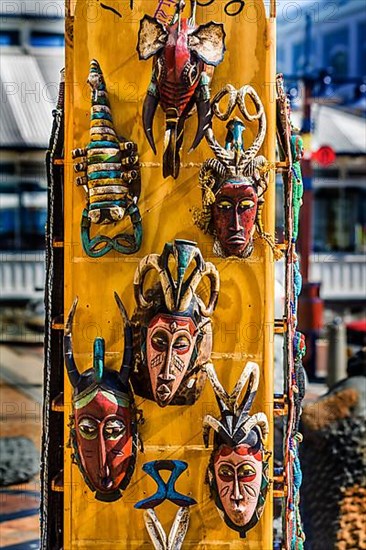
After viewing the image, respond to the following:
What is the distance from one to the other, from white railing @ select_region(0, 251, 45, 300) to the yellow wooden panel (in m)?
13.1

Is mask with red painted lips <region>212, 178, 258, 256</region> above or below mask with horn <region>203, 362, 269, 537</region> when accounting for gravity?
above

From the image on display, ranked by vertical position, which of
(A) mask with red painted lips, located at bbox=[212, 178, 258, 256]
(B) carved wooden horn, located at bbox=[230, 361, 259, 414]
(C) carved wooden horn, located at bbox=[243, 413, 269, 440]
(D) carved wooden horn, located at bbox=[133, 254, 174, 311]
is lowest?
(C) carved wooden horn, located at bbox=[243, 413, 269, 440]

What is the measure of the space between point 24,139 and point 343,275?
6.44 metres

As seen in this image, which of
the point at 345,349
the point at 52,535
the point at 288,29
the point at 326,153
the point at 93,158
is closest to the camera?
the point at 93,158

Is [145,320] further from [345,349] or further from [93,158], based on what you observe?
[345,349]

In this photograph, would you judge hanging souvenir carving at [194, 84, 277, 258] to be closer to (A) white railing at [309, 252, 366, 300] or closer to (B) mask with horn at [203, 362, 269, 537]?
(B) mask with horn at [203, 362, 269, 537]

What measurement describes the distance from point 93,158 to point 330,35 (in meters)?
28.2

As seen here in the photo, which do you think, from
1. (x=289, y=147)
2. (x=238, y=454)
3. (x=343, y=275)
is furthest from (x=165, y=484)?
(x=343, y=275)

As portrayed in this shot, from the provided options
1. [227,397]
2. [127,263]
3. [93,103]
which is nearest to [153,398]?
[227,397]

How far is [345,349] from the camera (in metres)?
12.7

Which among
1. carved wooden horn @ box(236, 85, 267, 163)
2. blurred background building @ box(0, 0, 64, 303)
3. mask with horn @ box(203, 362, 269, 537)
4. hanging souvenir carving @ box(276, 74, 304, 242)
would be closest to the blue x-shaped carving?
mask with horn @ box(203, 362, 269, 537)

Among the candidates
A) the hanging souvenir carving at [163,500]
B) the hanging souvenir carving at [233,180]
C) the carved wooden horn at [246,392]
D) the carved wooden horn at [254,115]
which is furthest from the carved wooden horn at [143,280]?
the hanging souvenir carving at [163,500]

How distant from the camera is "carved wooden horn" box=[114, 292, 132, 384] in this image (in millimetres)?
3531

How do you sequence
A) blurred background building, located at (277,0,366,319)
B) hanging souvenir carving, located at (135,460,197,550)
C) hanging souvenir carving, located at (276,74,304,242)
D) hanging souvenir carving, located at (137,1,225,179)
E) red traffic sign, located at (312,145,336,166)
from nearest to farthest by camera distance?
hanging souvenir carving, located at (137,1,225,179), hanging souvenir carving, located at (135,460,197,550), hanging souvenir carving, located at (276,74,304,242), red traffic sign, located at (312,145,336,166), blurred background building, located at (277,0,366,319)
